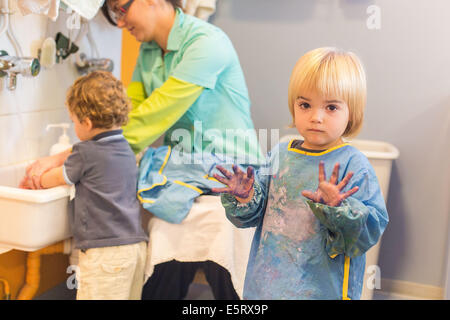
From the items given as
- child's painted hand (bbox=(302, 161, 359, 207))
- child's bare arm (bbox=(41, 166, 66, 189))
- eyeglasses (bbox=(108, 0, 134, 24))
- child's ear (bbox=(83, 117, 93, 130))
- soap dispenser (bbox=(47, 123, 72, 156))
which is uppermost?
eyeglasses (bbox=(108, 0, 134, 24))

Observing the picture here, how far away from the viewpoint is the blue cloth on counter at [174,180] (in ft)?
4.73

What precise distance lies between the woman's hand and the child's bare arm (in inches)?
0.7

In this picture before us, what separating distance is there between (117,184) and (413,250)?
1.14 m

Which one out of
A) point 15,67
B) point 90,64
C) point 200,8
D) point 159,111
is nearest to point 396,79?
point 200,8

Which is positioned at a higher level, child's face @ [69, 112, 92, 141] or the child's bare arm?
child's face @ [69, 112, 92, 141]

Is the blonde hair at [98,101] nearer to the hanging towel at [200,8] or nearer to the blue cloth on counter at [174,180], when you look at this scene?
the blue cloth on counter at [174,180]

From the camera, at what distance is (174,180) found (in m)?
1.49

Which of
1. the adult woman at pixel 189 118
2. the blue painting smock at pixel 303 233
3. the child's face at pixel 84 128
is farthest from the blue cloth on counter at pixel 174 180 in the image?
the blue painting smock at pixel 303 233

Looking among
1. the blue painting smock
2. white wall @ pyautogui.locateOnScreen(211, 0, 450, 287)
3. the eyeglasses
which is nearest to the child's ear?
the eyeglasses

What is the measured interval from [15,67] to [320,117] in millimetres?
851

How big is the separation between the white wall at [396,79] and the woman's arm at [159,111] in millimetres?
559

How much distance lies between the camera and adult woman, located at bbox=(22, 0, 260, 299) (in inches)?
58.0

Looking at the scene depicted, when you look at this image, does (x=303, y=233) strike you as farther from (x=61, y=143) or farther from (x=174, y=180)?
(x=61, y=143)

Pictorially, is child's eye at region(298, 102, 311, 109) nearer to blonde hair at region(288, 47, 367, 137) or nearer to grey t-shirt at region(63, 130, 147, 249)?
blonde hair at region(288, 47, 367, 137)
